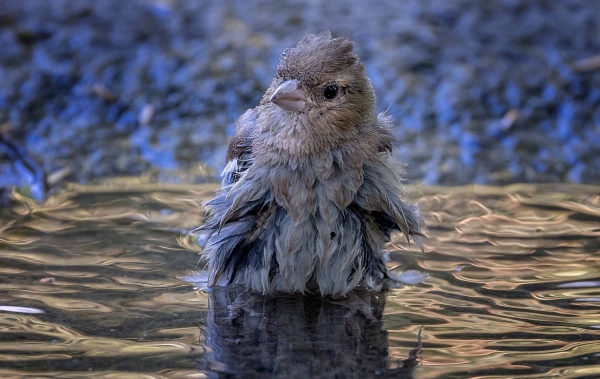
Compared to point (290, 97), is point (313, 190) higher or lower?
lower

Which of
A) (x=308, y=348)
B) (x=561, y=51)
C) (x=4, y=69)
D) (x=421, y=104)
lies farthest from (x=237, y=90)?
(x=308, y=348)

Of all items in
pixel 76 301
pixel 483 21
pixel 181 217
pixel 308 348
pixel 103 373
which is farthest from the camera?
pixel 483 21

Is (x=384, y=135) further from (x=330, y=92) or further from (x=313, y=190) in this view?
(x=313, y=190)

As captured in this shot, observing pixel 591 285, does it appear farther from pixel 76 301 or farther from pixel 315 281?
pixel 76 301

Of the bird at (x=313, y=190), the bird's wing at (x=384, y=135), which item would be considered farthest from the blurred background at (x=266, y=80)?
the bird at (x=313, y=190)

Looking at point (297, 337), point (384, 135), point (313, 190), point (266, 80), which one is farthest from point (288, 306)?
point (266, 80)

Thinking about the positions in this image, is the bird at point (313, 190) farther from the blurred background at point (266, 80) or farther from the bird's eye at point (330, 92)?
the blurred background at point (266, 80)
